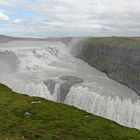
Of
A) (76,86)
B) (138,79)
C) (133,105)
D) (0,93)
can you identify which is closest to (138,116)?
(133,105)

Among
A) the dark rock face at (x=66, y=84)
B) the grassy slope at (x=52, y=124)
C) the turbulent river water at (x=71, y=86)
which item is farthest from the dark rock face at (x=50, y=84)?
the grassy slope at (x=52, y=124)

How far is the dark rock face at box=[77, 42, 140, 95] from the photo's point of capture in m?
123

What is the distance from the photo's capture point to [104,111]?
297 ft

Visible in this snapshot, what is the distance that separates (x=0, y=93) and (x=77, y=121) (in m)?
16.9

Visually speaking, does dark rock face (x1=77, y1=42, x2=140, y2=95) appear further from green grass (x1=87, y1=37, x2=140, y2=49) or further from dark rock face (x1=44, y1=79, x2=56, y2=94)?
dark rock face (x1=44, y1=79, x2=56, y2=94)

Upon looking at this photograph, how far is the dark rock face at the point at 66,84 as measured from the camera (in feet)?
324

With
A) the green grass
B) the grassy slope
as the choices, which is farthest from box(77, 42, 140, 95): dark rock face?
the grassy slope

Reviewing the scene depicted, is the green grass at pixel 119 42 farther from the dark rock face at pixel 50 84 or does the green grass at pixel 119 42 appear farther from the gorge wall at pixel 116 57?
the dark rock face at pixel 50 84

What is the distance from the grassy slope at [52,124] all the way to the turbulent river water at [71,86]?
4289cm

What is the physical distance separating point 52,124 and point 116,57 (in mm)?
102223

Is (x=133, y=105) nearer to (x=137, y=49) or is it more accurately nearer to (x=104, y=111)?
(x=104, y=111)

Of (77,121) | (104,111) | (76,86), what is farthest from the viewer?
(76,86)

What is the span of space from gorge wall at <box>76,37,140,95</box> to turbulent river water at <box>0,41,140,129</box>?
18.0ft

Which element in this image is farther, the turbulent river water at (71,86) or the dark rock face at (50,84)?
the dark rock face at (50,84)
